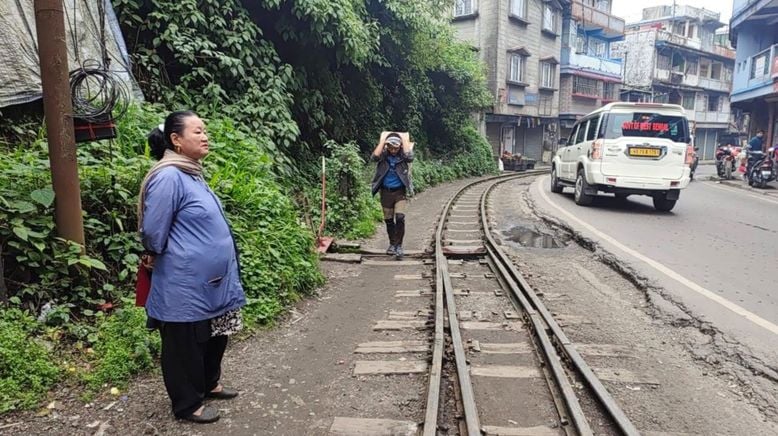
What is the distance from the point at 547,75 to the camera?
1340 inches

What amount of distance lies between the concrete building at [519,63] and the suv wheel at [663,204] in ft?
55.3

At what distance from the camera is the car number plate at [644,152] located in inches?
401

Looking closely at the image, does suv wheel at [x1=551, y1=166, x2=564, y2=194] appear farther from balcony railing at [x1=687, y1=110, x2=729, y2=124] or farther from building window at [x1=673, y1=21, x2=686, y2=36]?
building window at [x1=673, y1=21, x2=686, y2=36]

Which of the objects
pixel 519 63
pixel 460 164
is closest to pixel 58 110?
pixel 460 164

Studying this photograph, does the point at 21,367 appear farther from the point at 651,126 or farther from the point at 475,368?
the point at 651,126

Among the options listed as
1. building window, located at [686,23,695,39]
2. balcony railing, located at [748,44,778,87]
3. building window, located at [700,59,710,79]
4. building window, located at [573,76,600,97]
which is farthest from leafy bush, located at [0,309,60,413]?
building window, located at [700,59,710,79]

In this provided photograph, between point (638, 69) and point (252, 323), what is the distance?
48.5 meters

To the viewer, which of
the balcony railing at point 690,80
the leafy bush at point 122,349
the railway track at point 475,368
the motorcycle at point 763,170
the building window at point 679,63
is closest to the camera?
the railway track at point 475,368

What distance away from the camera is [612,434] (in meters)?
2.81

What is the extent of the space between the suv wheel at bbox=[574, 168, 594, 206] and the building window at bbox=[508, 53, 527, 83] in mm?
19890

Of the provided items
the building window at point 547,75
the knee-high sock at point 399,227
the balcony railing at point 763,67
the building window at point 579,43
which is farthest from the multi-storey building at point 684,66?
the knee-high sock at point 399,227

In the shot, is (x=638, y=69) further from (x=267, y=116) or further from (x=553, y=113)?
(x=267, y=116)

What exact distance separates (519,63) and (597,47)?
13.5 metres

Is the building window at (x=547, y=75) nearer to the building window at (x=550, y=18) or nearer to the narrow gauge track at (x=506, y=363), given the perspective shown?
the building window at (x=550, y=18)
